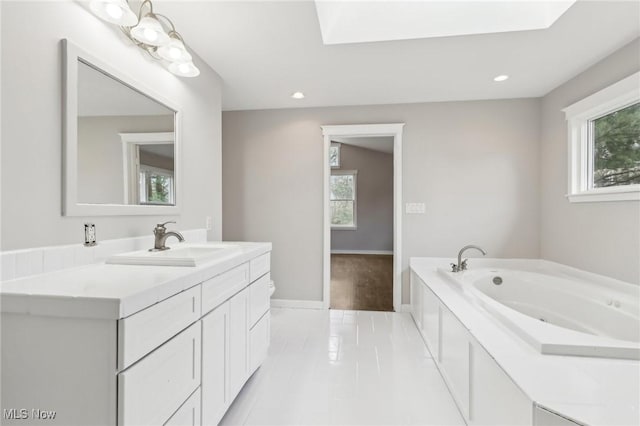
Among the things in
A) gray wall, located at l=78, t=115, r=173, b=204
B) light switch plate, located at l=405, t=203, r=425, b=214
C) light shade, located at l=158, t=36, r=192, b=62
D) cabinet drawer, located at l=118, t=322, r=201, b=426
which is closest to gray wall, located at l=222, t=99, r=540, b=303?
light switch plate, located at l=405, t=203, r=425, b=214

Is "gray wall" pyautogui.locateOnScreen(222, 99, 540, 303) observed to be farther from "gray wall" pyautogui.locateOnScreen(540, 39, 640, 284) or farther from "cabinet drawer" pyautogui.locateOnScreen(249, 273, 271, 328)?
"cabinet drawer" pyautogui.locateOnScreen(249, 273, 271, 328)

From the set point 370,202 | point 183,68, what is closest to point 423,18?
point 183,68

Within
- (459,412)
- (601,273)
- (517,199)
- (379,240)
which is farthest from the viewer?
(379,240)

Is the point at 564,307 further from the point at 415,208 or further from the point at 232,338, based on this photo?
the point at 232,338

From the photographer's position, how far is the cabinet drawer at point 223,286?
1.27 meters

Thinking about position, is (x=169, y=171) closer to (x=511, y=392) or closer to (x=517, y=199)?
(x=511, y=392)

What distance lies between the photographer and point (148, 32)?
4.72ft

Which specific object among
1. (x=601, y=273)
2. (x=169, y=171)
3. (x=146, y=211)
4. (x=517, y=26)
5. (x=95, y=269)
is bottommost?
(x=601, y=273)

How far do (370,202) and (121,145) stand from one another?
631 centimetres

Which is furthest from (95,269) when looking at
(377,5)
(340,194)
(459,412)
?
(340,194)

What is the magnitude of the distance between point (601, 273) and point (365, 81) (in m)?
2.55

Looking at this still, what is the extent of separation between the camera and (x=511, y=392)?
3.52ft

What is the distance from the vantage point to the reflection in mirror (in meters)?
1.27

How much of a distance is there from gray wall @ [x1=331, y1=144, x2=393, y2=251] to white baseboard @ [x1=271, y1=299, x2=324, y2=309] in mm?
4138
